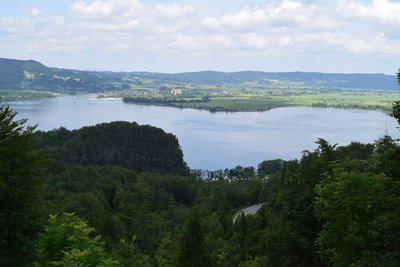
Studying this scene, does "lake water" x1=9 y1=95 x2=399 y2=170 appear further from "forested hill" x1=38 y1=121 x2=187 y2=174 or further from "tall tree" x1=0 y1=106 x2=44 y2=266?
"tall tree" x1=0 y1=106 x2=44 y2=266

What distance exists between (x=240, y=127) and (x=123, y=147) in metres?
55.9

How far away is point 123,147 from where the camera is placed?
92875mm

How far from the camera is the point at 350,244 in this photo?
452 inches

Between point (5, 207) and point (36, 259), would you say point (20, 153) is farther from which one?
point (36, 259)

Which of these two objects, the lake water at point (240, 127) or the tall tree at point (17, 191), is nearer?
the tall tree at point (17, 191)

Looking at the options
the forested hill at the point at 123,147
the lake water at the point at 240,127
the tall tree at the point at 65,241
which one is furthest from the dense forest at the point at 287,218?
the lake water at the point at 240,127

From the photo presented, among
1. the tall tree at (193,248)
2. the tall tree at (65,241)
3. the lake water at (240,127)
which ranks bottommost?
the lake water at (240,127)

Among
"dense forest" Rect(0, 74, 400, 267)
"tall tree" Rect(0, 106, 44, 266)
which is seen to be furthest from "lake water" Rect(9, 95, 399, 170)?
"tall tree" Rect(0, 106, 44, 266)

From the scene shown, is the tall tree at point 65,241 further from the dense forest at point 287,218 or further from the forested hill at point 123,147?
the forested hill at point 123,147

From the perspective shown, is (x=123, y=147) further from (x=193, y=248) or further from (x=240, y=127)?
(x=193, y=248)

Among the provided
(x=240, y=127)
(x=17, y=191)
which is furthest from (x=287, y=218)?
(x=240, y=127)

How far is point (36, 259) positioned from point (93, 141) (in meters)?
82.2

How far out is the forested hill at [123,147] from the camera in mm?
89438

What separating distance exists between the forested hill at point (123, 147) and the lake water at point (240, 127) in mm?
10222
